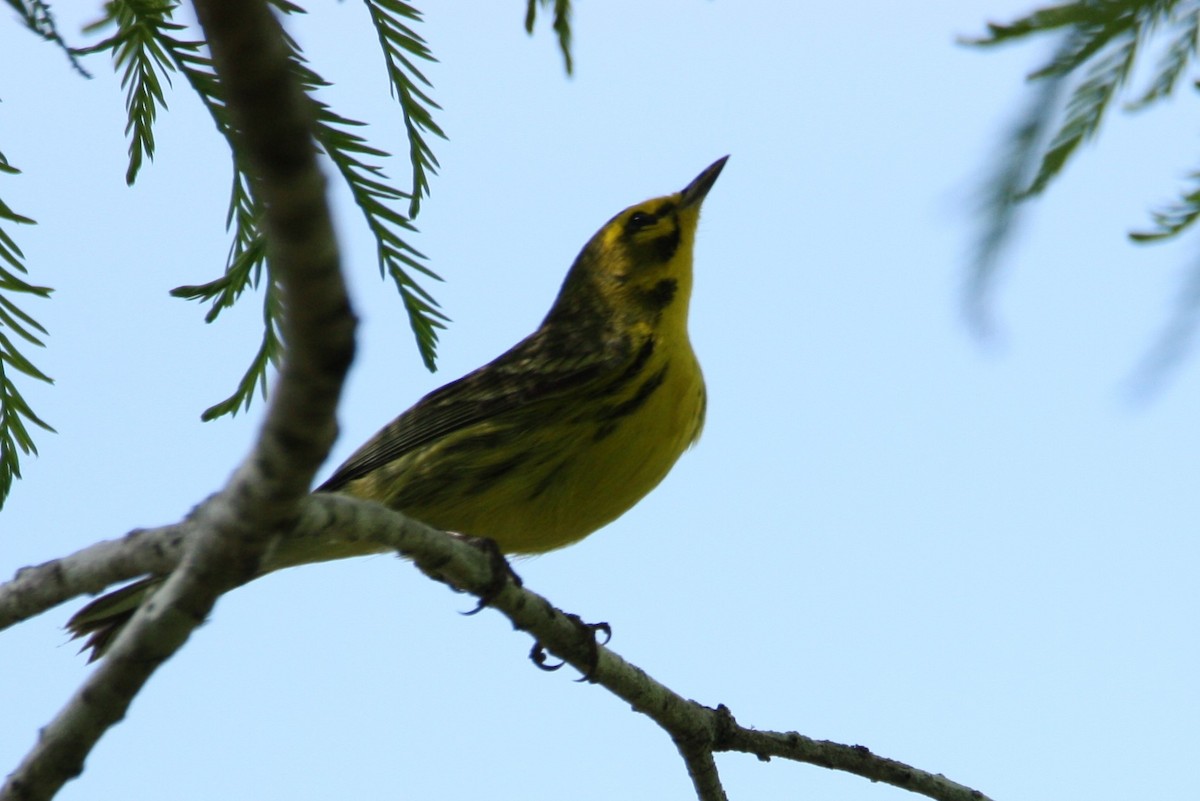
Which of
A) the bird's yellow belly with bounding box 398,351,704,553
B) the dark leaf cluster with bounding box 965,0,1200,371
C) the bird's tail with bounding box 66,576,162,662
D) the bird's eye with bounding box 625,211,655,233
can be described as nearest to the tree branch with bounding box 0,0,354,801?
the dark leaf cluster with bounding box 965,0,1200,371

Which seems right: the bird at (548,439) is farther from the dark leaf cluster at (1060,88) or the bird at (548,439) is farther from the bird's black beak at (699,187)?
the dark leaf cluster at (1060,88)

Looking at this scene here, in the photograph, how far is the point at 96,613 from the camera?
14.3ft

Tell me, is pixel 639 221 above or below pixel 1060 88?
above

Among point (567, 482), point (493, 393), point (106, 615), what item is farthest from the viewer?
point (493, 393)

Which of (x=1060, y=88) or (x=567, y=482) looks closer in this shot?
(x=1060, y=88)

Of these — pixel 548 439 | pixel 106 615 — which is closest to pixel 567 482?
pixel 548 439

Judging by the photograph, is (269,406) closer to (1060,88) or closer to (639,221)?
(1060,88)

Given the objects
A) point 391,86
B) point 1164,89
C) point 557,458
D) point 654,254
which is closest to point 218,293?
point 391,86

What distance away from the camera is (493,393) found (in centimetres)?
541

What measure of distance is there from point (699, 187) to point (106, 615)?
3.30 m

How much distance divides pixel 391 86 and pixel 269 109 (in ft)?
7.03

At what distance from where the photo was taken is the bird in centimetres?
496

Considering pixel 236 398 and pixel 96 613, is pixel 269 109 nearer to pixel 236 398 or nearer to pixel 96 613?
pixel 236 398

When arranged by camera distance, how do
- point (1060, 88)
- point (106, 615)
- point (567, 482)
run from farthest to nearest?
1. point (567, 482)
2. point (106, 615)
3. point (1060, 88)
